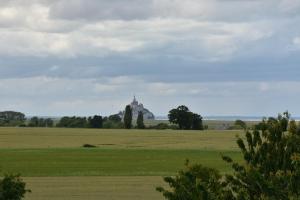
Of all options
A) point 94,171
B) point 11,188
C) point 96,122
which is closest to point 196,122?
point 96,122

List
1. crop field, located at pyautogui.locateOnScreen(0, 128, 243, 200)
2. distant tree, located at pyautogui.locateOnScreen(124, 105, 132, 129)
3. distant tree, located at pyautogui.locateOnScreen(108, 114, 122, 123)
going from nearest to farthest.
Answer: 1. crop field, located at pyautogui.locateOnScreen(0, 128, 243, 200)
2. distant tree, located at pyautogui.locateOnScreen(124, 105, 132, 129)
3. distant tree, located at pyautogui.locateOnScreen(108, 114, 122, 123)

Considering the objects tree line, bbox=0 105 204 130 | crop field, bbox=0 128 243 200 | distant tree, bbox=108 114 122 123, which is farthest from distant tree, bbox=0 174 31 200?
distant tree, bbox=108 114 122 123

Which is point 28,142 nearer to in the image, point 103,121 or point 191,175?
point 103,121

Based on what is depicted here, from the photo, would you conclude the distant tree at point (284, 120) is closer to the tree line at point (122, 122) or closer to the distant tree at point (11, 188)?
the distant tree at point (11, 188)

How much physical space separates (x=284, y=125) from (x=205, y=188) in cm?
121

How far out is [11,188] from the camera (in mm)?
10617

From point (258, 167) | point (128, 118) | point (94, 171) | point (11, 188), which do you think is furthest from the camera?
point (128, 118)

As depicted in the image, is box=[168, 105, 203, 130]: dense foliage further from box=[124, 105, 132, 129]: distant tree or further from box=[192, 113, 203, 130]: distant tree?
box=[124, 105, 132, 129]: distant tree

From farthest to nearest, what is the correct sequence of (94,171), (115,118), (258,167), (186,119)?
(115,118) < (186,119) < (94,171) < (258,167)

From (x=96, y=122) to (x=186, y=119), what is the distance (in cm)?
2445

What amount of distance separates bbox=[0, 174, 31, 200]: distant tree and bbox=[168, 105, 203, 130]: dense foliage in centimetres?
13711

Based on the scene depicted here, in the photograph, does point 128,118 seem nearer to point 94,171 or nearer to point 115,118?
point 115,118

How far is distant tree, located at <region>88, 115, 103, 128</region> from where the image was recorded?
166 m

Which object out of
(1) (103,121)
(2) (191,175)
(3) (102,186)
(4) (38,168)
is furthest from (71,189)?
(1) (103,121)
